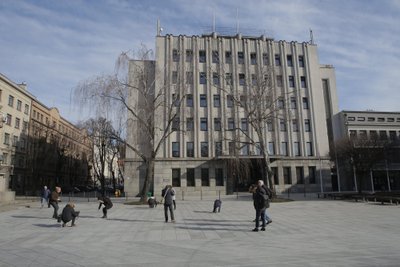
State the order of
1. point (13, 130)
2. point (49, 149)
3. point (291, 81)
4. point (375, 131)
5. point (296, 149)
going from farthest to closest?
point (49, 149) < point (13, 130) < point (375, 131) < point (291, 81) < point (296, 149)

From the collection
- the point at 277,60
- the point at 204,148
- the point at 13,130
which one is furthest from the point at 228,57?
the point at 13,130

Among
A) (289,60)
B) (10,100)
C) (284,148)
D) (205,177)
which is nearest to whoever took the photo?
(205,177)

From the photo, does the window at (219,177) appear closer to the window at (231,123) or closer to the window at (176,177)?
the window at (176,177)

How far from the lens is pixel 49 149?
204 feet

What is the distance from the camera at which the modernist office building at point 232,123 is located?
137 feet

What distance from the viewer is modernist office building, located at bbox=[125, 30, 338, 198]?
41.8 meters

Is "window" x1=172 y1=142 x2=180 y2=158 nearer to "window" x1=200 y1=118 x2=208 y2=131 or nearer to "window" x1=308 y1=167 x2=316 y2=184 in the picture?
"window" x1=200 y1=118 x2=208 y2=131

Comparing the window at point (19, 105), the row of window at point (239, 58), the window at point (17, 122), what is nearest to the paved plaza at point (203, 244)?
the row of window at point (239, 58)

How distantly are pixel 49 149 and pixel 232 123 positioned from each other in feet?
125

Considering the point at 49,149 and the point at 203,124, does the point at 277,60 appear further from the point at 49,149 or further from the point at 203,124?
the point at 49,149

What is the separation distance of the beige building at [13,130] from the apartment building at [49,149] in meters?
1.79

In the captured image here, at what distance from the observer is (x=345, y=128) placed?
52.0 m

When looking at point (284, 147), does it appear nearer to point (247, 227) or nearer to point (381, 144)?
point (381, 144)

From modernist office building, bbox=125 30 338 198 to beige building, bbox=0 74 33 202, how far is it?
23.3 m
